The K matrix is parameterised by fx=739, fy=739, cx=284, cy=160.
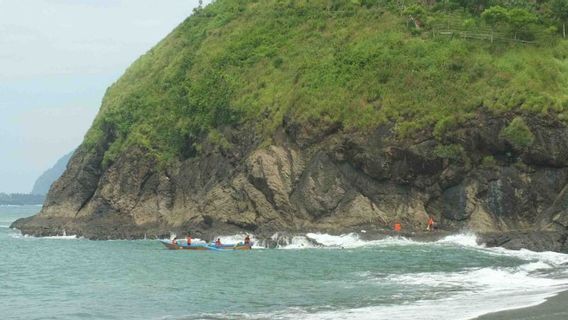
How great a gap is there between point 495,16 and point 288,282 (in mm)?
41228

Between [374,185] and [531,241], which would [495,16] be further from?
[531,241]

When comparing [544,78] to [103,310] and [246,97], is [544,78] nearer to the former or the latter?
[246,97]

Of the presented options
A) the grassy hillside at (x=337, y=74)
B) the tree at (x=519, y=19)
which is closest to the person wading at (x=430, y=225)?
the grassy hillside at (x=337, y=74)

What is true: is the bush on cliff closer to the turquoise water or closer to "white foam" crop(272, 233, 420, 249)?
the turquoise water

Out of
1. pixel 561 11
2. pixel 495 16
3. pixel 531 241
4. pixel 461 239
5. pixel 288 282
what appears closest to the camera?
pixel 288 282

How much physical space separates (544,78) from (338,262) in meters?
27.7

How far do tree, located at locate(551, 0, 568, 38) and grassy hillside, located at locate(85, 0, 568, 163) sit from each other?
19.9 inches

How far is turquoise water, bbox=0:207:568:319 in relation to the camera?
26062mm

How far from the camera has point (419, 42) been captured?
65250mm

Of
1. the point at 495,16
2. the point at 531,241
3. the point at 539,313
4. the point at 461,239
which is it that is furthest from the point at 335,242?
the point at 539,313

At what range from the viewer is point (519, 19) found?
6469cm

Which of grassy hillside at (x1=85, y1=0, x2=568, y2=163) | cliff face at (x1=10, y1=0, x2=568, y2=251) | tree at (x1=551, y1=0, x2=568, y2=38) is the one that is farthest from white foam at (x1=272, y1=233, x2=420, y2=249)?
tree at (x1=551, y1=0, x2=568, y2=38)

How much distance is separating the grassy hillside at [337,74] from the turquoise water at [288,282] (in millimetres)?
12678

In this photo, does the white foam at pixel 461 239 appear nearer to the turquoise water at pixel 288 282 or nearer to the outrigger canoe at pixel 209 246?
the turquoise water at pixel 288 282
